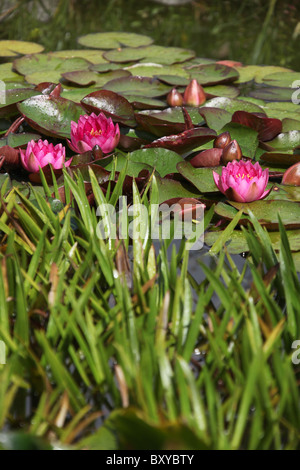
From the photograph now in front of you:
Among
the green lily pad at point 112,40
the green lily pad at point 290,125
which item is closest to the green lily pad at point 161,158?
the green lily pad at point 290,125

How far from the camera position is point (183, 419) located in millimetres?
809

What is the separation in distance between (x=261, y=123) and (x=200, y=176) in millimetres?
382

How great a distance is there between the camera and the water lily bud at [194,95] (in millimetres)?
2264

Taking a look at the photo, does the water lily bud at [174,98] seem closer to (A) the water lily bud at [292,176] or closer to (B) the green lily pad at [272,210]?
(A) the water lily bud at [292,176]

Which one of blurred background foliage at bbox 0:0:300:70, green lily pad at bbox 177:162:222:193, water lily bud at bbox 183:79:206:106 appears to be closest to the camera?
green lily pad at bbox 177:162:222:193

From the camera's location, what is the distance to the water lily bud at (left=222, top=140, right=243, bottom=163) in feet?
5.70

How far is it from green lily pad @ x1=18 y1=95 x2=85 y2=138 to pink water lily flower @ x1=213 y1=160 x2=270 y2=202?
2.00 feet

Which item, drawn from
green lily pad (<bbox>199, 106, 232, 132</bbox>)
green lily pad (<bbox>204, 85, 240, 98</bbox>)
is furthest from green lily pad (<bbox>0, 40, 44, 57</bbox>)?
green lily pad (<bbox>199, 106, 232, 132</bbox>)

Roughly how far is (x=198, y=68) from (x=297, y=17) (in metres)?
1.74

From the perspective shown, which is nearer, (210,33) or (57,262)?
(57,262)

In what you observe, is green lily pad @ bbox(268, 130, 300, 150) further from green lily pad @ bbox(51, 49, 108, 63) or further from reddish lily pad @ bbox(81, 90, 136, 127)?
green lily pad @ bbox(51, 49, 108, 63)

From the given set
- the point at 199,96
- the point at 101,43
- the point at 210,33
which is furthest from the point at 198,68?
the point at 210,33

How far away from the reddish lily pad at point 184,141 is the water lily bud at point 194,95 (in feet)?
1.43

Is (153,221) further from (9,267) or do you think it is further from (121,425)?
(121,425)
